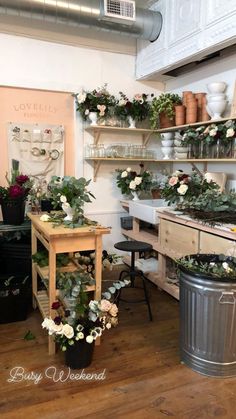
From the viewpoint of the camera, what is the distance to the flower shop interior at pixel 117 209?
1.96 meters

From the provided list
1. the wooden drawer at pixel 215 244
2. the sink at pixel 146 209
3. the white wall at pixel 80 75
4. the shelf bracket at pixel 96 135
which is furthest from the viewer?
the shelf bracket at pixel 96 135

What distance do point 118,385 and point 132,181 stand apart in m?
2.27

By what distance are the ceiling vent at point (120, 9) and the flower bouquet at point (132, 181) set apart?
1.56 m

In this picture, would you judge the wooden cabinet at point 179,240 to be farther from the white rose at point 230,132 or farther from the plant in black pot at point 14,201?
the plant in black pot at point 14,201

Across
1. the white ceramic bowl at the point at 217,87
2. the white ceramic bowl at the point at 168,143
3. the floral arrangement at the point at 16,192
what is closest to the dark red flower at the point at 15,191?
the floral arrangement at the point at 16,192

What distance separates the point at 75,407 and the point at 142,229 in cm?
246

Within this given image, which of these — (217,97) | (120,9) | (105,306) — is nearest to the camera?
(105,306)

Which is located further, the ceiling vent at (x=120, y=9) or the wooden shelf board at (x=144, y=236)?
the wooden shelf board at (x=144, y=236)

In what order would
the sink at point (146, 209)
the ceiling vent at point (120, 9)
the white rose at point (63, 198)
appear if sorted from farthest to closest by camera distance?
the sink at point (146, 209)
the ceiling vent at point (120, 9)
the white rose at point (63, 198)

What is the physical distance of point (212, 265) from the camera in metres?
2.03

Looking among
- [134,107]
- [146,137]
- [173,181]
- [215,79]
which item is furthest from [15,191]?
[215,79]

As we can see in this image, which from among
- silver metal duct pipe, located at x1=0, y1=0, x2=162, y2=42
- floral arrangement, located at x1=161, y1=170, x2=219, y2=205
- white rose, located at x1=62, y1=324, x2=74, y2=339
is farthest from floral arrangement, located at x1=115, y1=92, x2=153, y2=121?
white rose, located at x1=62, y1=324, x2=74, y2=339

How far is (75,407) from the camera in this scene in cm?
176

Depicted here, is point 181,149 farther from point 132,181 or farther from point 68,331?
point 68,331
